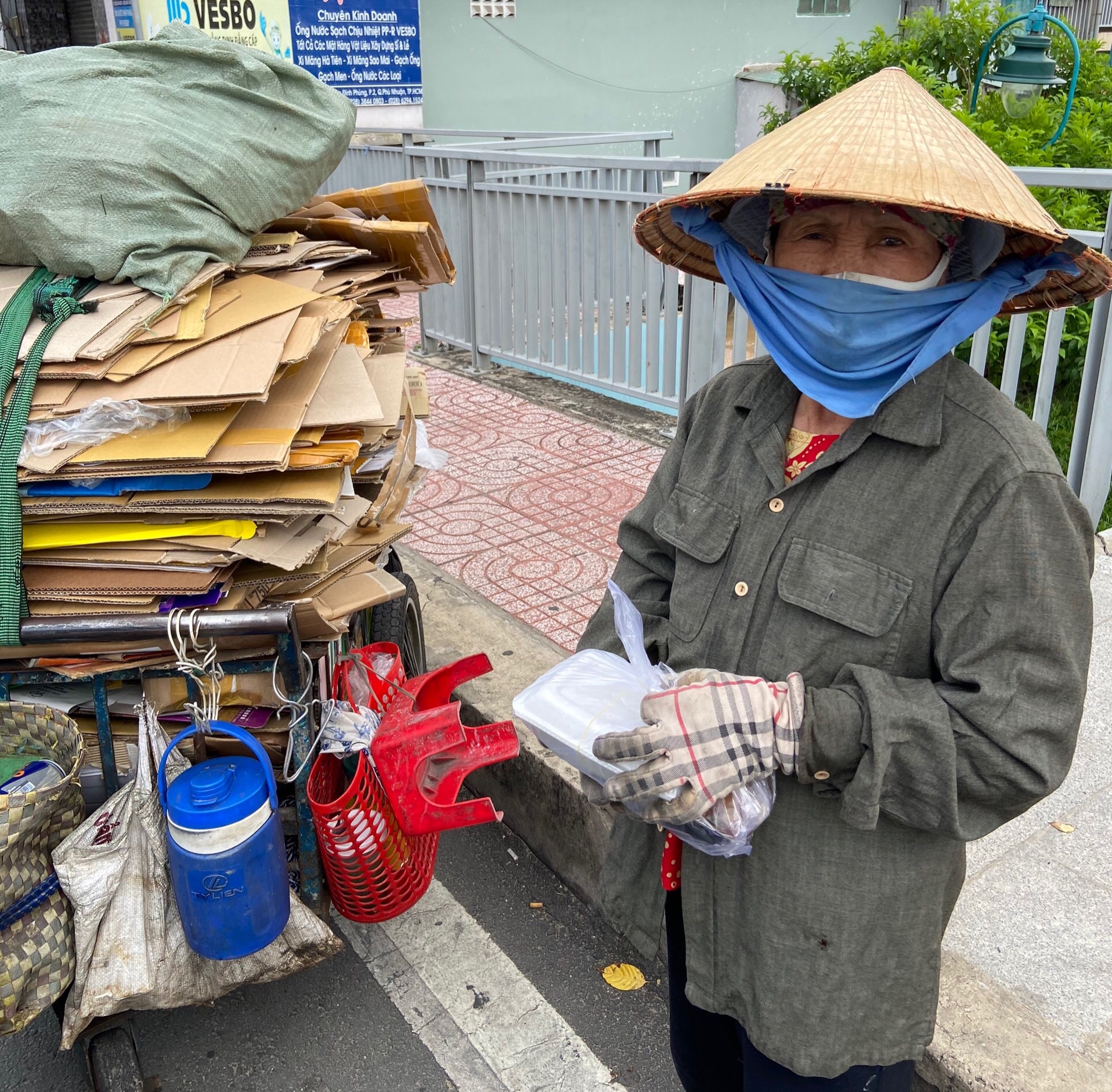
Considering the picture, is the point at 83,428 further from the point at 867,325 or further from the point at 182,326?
the point at 867,325

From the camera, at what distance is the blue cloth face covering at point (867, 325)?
1371 millimetres

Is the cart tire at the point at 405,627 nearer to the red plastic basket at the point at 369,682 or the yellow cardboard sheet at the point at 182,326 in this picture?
the red plastic basket at the point at 369,682

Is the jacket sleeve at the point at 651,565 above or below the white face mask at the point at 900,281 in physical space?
below

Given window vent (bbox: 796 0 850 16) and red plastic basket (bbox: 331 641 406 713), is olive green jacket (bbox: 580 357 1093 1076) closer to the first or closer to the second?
red plastic basket (bbox: 331 641 406 713)

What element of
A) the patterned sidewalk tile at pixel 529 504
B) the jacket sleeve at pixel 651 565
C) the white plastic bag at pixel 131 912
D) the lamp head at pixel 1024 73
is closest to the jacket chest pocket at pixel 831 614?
the jacket sleeve at pixel 651 565

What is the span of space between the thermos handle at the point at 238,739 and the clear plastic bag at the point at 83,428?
24.4 inches

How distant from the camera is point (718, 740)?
133 cm

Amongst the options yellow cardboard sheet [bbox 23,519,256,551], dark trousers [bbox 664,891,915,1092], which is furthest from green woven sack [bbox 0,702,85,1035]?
dark trousers [bbox 664,891,915,1092]

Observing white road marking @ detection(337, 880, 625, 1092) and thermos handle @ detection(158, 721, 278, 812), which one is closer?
thermos handle @ detection(158, 721, 278, 812)

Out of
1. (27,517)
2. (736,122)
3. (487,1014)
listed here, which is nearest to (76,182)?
(27,517)

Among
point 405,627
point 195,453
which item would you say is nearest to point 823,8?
point 405,627

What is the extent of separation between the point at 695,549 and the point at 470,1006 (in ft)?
5.05

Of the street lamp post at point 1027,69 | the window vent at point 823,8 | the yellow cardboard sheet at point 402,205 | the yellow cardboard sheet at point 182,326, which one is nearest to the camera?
the yellow cardboard sheet at point 182,326

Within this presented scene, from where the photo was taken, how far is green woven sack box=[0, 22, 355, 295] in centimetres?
222
